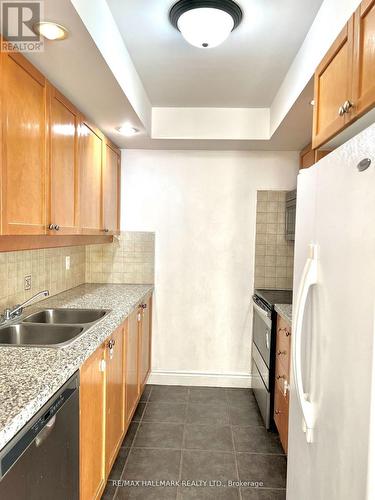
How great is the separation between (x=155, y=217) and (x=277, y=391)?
72.2 inches

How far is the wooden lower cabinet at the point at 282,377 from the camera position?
2139 mm

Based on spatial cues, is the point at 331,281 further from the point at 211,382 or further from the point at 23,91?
the point at 211,382

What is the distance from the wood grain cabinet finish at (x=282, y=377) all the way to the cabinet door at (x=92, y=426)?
1090 millimetres

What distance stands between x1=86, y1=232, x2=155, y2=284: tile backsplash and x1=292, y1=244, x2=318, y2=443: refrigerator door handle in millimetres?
2186

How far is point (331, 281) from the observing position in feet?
3.53

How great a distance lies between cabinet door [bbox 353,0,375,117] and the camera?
3.57 feet

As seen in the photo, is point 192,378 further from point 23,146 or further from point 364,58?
point 364,58

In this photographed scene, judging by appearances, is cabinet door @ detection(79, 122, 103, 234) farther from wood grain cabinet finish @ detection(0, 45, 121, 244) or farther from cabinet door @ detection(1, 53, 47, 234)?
cabinet door @ detection(1, 53, 47, 234)

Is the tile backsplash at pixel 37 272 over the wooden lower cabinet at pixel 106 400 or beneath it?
over

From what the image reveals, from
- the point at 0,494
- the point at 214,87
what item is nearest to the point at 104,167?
the point at 214,87

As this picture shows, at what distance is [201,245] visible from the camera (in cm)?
332

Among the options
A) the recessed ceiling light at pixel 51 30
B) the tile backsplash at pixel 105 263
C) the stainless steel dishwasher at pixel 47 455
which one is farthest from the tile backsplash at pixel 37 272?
the recessed ceiling light at pixel 51 30

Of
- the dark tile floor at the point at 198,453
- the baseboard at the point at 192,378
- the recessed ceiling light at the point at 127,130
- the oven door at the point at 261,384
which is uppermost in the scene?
the recessed ceiling light at the point at 127,130

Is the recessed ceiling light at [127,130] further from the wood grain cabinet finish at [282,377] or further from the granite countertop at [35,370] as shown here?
the wood grain cabinet finish at [282,377]
